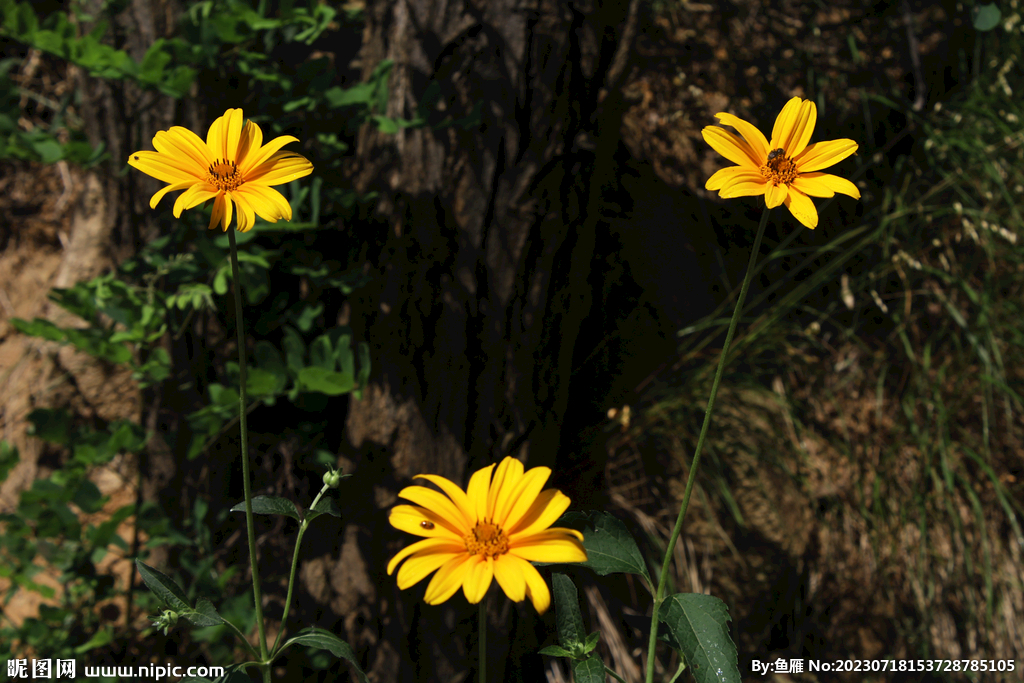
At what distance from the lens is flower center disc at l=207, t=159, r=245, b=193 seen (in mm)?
749

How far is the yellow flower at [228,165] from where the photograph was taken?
0.73m

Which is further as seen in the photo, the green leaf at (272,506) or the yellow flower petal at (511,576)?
the green leaf at (272,506)

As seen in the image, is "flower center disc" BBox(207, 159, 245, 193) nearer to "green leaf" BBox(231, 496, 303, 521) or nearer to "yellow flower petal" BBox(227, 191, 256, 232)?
"yellow flower petal" BBox(227, 191, 256, 232)

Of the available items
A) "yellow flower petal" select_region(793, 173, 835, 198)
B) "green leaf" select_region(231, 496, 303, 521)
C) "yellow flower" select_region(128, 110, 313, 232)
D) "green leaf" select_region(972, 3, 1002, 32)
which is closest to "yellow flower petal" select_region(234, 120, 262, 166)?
"yellow flower" select_region(128, 110, 313, 232)

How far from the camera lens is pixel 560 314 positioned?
1.55 meters

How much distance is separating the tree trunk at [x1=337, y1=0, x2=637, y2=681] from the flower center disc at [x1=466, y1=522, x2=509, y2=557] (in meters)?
0.73

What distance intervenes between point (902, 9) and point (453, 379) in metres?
2.07

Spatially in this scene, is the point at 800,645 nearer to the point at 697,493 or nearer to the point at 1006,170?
the point at 697,493

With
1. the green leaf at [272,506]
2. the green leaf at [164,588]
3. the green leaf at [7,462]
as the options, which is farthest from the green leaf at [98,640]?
the green leaf at [272,506]

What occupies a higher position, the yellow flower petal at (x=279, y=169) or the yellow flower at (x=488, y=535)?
the yellow flower petal at (x=279, y=169)

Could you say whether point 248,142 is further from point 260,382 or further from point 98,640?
point 98,640

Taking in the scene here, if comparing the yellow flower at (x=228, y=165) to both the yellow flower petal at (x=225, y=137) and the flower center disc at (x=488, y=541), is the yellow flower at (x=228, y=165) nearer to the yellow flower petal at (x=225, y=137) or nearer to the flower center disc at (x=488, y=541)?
the yellow flower petal at (x=225, y=137)

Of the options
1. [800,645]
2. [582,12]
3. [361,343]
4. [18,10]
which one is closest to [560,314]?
[361,343]

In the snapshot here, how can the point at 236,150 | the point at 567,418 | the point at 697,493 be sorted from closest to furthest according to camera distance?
1. the point at 236,150
2. the point at 567,418
3. the point at 697,493
